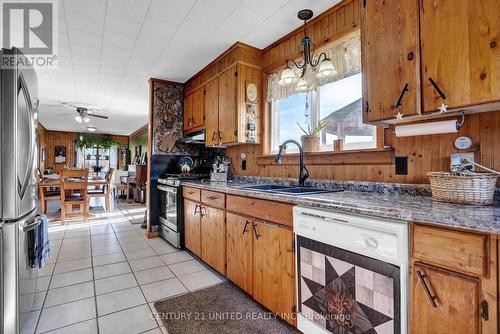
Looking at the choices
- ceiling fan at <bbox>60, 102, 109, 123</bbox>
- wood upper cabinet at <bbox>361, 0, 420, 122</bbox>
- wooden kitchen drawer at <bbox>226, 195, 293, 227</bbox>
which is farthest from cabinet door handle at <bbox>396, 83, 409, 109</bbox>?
ceiling fan at <bbox>60, 102, 109, 123</bbox>

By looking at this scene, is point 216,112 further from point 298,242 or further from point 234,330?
point 234,330

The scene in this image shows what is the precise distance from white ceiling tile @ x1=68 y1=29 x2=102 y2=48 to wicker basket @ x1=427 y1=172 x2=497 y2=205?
331 cm

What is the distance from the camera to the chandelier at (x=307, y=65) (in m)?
1.99

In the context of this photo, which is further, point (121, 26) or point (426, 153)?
point (121, 26)

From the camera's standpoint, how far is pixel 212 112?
10.8ft

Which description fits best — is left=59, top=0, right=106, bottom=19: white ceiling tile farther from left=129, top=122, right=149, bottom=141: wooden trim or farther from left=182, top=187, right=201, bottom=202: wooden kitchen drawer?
left=129, top=122, right=149, bottom=141: wooden trim

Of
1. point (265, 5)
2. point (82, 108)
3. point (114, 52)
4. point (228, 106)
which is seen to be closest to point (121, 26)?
point (114, 52)

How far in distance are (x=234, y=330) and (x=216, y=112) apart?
239cm

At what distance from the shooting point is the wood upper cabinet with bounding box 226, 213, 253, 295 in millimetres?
1953

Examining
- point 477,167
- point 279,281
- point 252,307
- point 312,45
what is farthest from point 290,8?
point 252,307

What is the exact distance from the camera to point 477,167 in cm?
135

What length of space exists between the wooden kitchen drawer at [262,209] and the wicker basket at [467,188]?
0.80 meters

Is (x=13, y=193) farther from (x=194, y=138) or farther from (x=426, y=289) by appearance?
(x=194, y=138)

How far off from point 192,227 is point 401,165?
7.30 ft
